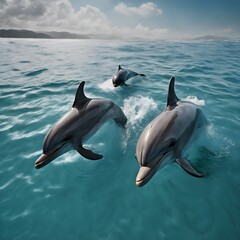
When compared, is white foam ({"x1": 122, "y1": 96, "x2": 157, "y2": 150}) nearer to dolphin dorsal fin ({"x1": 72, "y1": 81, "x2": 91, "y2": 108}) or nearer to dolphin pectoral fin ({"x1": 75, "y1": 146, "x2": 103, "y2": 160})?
dolphin pectoral fin ({"x1": 75, "y1": 146, "x2": 103, "y2": 160})

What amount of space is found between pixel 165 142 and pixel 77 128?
2618 mm

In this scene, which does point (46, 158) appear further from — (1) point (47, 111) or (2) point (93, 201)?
(1) point (47, 111)

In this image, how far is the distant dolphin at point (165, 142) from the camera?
4.64 metres

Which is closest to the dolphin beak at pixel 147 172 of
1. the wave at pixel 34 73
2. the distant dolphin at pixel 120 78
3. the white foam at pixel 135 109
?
the white foam at pixel 135 109

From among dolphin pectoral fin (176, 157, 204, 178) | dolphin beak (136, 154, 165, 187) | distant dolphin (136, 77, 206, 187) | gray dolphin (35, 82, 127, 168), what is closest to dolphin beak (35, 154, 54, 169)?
gray dolphin (35, 82, 127, 168)

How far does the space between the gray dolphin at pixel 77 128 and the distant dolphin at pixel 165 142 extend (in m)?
1.66

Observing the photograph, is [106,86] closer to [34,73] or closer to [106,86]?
[106,86]

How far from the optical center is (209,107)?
37.4 ft

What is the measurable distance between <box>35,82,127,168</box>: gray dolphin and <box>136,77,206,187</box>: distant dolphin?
166 cm

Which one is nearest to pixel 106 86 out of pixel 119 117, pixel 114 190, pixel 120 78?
pixel 120 78

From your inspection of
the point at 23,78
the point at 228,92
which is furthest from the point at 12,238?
the point at 23,78

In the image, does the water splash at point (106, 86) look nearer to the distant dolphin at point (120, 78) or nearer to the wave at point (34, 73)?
the distant dolphin at point (120, 78)

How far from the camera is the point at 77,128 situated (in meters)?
6.39

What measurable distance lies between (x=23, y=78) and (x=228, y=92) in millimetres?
14299
